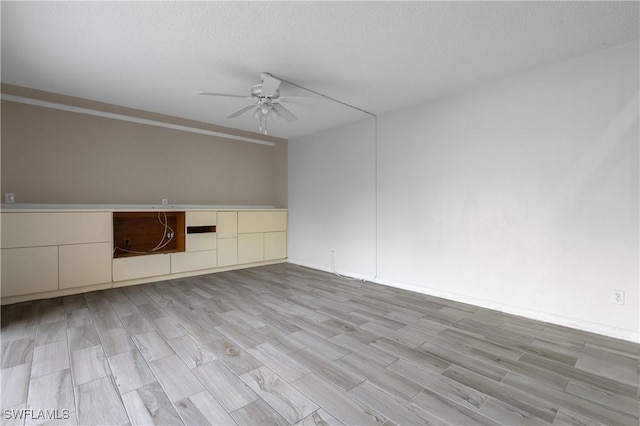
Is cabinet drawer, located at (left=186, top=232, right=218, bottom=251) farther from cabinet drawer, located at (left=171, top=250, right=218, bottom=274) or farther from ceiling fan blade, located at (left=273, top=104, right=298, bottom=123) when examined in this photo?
ceiling fan blade, located at (left=273, top=104, right=298, bottom=123)

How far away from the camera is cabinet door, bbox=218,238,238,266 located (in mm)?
4765

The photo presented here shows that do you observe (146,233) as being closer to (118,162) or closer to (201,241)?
(201,241)

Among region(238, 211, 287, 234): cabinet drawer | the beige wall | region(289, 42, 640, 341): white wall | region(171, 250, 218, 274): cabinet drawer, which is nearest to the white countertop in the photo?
the beige wall

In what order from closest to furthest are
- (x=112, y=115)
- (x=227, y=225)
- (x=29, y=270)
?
(x=29, y=270)
(x=112, y=115)
(x=227, y=225)

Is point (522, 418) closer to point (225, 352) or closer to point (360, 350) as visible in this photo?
point (360, 350)

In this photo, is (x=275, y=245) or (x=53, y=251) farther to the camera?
(x=275, y=245)

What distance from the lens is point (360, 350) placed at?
2.17 meters

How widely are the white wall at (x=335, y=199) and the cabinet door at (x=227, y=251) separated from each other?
1.15 m

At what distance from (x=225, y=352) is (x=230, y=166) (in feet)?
12.8

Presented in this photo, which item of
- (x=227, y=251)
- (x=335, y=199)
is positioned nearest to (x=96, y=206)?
(x=227, y=251)

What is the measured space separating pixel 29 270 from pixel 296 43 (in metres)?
3.67

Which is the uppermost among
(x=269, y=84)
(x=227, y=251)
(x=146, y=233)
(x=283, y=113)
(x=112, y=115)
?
(x=112, y=115)

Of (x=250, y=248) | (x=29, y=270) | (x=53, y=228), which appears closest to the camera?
(x=29, y=270)

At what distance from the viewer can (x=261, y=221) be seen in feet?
17.3
